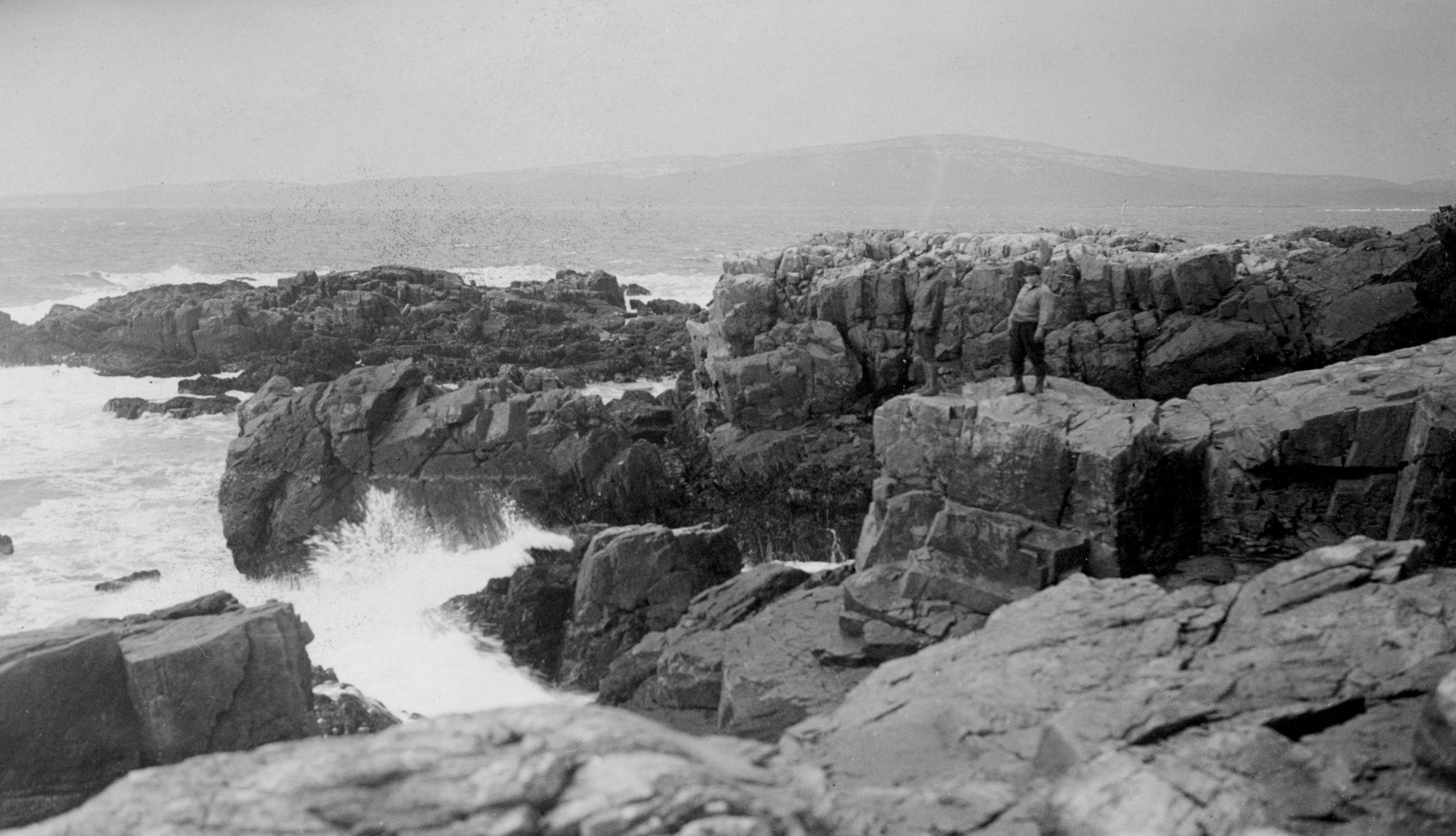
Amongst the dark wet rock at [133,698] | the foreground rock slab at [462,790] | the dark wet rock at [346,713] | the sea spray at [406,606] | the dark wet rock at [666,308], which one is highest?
the dark wet rock at [666,308]

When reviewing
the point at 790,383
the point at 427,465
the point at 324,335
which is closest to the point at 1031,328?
the point at 790,383

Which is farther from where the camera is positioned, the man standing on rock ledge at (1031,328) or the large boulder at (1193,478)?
the man standing on rock ledge at (1031,328)

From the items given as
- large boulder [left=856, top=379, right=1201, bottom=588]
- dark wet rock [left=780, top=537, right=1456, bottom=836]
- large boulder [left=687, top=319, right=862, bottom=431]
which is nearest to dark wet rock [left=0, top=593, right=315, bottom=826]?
dark wet rock [left=780, top=537, right=1456, bottom=836]

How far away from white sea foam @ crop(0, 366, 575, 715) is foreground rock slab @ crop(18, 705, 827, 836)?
7205 millimetres

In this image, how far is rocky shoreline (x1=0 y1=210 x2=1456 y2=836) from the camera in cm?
402

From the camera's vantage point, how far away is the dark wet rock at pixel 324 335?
94.5 ft

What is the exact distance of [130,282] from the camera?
1940 inches

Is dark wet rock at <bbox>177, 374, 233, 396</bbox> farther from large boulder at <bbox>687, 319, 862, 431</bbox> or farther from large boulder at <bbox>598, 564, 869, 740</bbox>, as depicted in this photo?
large boulder at <bbox>598, 564, 869, 740</bbox>

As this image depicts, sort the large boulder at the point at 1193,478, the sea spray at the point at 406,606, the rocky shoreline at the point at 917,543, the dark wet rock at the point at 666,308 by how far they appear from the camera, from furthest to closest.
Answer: the dark wet rock at the point at 666,308
the sea spray at the point at 406,606
the large boulder at the point at 1193,478
the rocky shoreline at the point at 917,543

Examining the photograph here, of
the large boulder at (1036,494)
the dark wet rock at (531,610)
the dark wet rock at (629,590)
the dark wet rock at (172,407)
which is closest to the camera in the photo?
the large boulder at (1036,494)

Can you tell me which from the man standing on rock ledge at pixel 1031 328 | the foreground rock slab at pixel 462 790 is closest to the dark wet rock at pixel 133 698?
the foreground rock slab at pixel 462 790

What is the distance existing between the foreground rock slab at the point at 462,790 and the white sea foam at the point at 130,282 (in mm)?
38578

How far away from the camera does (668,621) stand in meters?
12.7

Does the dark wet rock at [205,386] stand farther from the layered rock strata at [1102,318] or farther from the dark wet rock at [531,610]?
the dark wet rock at [531,610]
